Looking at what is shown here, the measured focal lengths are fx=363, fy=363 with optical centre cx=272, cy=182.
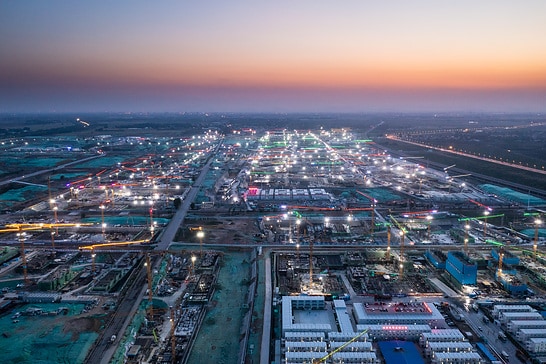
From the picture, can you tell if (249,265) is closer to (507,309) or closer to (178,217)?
(178,217)

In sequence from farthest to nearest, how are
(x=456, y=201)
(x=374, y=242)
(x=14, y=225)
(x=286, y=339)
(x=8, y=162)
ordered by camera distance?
(x=8, y=162), (x=456, y=201), (x=14, y=225), (x=374, y=242), (x=286, y=339)

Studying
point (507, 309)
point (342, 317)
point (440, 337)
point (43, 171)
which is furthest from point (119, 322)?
point (43, 171)

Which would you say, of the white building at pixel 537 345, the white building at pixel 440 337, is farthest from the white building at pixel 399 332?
the white building at pixel 537 345

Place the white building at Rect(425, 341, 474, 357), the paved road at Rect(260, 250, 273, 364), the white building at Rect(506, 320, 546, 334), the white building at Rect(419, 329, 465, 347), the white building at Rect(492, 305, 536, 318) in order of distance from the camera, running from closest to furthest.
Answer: the white building at Rect(425, 341, 474, 357) < the paved road at Rect(260, 250, 273, 364) < the white building at Rect(419, 329, 465, 347) < the white building at Rect(506, 320, 546, 334) < the white building at Rect(492, 305, 536, 318)

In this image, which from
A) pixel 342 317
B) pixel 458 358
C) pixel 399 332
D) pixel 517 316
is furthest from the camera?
pixel 342 317

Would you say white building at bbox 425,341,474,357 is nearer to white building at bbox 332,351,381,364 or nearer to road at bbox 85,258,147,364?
white building at bbox 332,351,381,364

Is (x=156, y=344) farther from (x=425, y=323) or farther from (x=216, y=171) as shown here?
(x=216, y=171)

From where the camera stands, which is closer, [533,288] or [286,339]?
[286,339]

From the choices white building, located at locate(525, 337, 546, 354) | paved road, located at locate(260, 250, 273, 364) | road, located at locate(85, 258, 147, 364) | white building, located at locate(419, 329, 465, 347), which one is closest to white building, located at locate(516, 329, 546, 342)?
white building, located at locate(525, 337, 546, 354)

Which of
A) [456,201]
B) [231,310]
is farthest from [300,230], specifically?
[456,201]

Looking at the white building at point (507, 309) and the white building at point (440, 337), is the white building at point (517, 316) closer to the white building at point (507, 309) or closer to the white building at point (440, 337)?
the white building at point (507, 309)

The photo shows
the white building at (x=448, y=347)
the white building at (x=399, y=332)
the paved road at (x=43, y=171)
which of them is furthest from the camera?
the paved road at (x=43, y=171)
